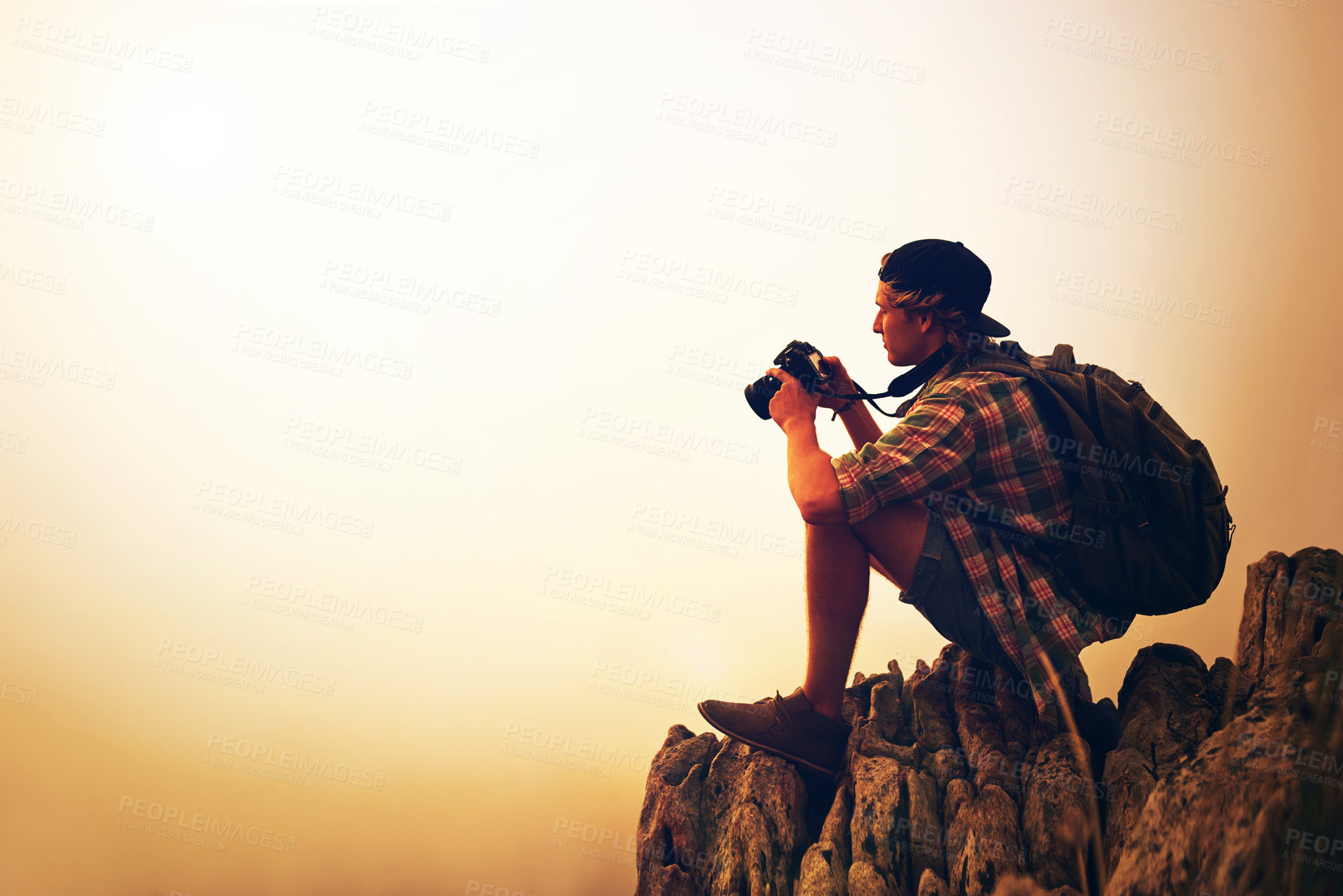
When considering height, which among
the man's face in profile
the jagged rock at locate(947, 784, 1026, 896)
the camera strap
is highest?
the man's face in profile

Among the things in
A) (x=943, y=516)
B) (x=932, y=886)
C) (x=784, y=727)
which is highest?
(x=943, y=516)

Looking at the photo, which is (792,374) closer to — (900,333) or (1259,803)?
(900,333)

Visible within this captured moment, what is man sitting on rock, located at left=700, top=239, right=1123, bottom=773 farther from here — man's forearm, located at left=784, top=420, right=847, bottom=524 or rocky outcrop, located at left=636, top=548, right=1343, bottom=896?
rocky outcrop, located at left=636, top=548, right=1343, bottom=896

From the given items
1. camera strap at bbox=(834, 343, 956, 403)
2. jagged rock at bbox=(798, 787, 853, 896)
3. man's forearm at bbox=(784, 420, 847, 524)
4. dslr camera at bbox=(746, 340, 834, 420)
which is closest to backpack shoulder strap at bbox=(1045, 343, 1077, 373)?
camera strap at bbox=(834, 343, 956, 403)

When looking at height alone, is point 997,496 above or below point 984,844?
above

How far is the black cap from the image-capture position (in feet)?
9.10

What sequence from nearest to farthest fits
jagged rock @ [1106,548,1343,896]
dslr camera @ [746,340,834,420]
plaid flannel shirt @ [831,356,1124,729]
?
jagged rock @ [1106,548,1343,896] → plaid flannel shirt @ [831,356,1124,729] → dslr camera @ [746,340,834,420]

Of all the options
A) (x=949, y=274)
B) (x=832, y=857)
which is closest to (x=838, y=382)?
(x=949, y=274)

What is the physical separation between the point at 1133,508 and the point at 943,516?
2.01 feet

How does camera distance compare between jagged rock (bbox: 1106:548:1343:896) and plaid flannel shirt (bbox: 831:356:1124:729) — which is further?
plaid flannel shirt (bbox: 831:356:1124:729)

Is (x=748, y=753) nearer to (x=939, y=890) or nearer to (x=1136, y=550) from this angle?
(x=939, y=890)

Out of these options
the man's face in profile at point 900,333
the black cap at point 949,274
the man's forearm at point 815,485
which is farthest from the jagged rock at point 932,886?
the black cap at point 949,274

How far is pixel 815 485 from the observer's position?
244 cm

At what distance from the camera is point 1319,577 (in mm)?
2559
